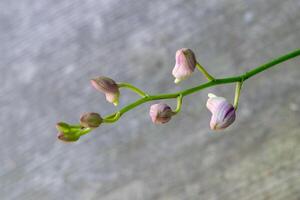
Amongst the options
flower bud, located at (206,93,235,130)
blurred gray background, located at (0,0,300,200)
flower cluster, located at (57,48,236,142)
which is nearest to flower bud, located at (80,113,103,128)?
flower cluster, located at (57,48,236,142)

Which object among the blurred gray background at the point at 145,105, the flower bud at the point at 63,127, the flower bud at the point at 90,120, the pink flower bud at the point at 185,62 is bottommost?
the flower bud at the point at 90,120

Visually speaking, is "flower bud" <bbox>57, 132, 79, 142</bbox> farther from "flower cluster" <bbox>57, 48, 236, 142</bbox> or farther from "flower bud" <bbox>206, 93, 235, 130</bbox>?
"flower bud" <bbox>206, 93, 235, 130</bbox>

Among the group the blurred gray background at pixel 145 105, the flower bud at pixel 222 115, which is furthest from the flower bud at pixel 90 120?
the blurred gray background at pixel 145 105

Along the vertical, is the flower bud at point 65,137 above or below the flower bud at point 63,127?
below

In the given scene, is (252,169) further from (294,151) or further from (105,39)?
(105,39)

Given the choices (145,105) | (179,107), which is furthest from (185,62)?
(145,105)

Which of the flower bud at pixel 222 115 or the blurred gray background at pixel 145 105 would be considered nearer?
the flower bud at pixel 222 115

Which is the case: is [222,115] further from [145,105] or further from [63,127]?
[145,105]

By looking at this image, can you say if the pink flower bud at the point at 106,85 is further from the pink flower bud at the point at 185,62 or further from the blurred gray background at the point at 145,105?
the blurred gray background at the point at 145,105
